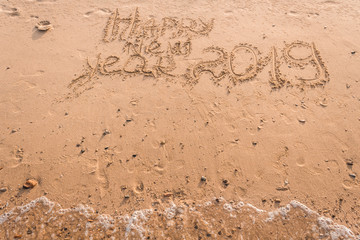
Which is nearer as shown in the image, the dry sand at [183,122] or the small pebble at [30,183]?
the dry sand at [183,122]

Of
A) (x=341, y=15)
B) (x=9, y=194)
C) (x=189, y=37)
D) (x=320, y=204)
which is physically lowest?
(x=9, y=194)

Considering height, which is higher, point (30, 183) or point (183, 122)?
point (183, 122)

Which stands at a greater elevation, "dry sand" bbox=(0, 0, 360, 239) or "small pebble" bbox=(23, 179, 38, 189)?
"dry sand" bbox=(0, 0, 360, 239)

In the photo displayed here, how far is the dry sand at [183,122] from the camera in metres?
3.27

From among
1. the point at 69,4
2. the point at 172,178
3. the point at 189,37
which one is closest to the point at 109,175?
the point at 172,178

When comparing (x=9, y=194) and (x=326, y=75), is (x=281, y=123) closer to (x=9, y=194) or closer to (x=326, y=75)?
(x=326, y=75)

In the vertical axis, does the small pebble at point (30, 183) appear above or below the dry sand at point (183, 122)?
below

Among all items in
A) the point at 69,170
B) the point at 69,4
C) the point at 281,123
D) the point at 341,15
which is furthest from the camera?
the point at 69,4

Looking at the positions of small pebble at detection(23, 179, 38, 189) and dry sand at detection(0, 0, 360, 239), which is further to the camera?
small pebble at detection(23, 179, 38, 189)

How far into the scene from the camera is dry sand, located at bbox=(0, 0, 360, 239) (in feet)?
10.7

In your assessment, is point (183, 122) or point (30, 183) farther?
point (183, 122)

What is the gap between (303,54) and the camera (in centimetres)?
505

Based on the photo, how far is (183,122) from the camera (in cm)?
407

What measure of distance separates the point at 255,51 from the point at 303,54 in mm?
1095
